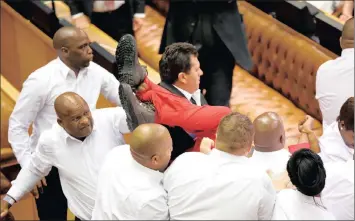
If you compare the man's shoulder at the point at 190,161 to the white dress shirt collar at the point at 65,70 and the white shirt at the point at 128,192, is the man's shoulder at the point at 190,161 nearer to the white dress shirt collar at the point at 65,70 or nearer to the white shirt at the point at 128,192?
the white shirt at the point at 128,192

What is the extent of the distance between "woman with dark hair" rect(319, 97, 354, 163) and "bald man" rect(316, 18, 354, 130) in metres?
0.40

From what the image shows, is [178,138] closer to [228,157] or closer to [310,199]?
[228,157]

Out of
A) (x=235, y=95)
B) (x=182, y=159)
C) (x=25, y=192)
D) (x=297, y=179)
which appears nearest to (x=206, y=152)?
(x=182, y=159)

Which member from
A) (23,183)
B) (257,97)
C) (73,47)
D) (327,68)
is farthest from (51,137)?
(257,97)

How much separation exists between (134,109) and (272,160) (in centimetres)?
57

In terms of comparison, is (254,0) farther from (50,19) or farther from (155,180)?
(155,180)

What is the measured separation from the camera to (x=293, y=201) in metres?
2.45

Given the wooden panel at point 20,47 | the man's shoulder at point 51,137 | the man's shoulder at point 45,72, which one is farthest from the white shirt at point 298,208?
the wooden panel at point 20,47

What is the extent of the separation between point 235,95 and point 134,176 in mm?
2424

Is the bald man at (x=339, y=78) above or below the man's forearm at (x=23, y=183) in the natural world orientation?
above

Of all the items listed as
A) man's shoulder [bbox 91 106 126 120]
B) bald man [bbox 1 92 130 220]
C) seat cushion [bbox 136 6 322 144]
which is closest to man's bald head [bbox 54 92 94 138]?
bald man [bbox 1 92 130 220]

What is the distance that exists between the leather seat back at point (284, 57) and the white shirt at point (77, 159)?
1.71 meters

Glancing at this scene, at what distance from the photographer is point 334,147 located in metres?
3.04

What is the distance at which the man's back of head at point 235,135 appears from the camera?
2520 millimetres
